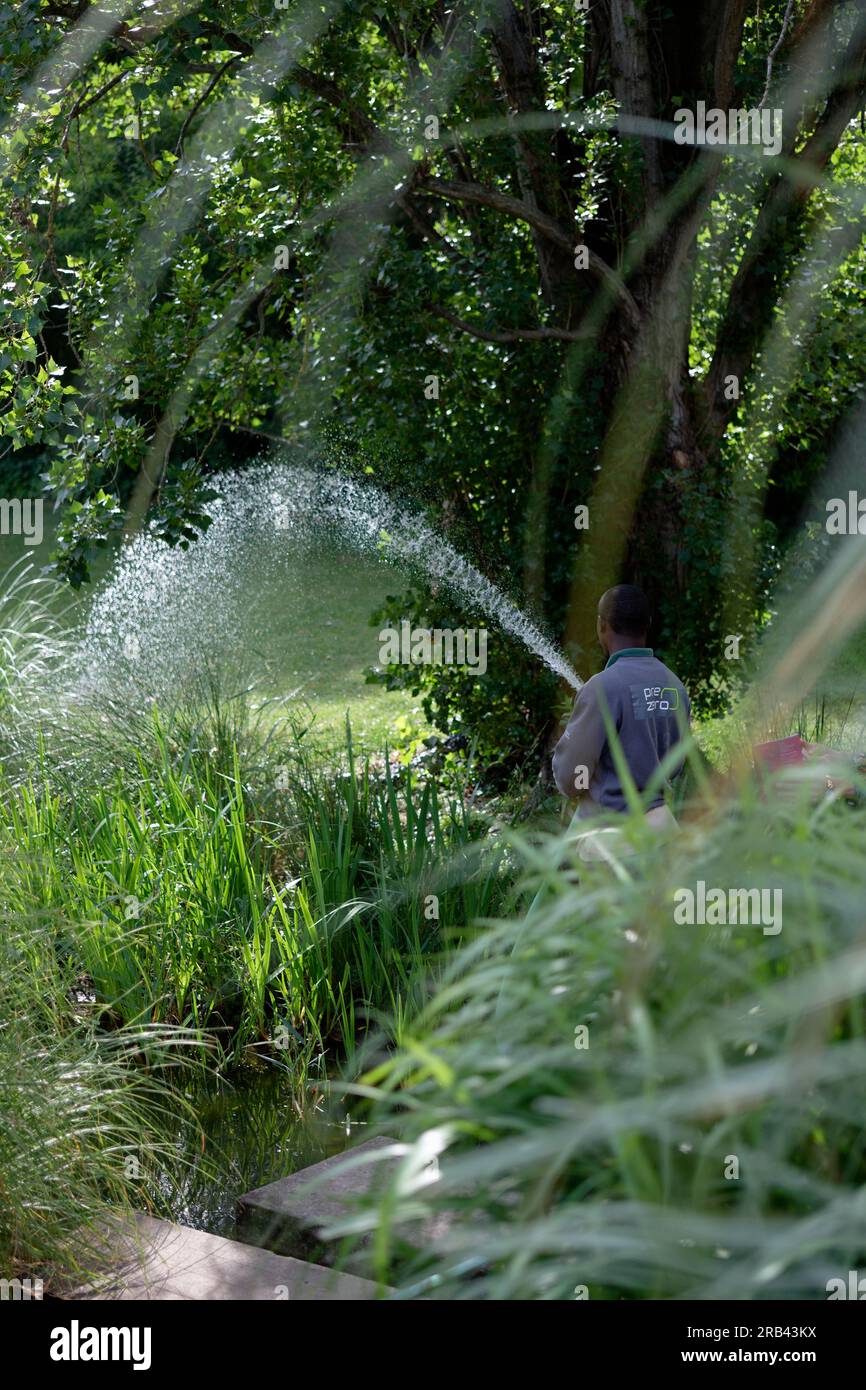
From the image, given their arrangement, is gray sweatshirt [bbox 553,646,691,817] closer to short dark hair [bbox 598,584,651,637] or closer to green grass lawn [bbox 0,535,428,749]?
short dark hair [bbox 598,584,651,637]

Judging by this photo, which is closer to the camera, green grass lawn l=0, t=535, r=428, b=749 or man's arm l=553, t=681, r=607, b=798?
man's arm l=553, t=681, r=607, b=798

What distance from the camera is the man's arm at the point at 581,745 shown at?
454 cm

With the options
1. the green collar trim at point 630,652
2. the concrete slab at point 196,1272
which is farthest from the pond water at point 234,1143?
the green collar trim at point 630,652

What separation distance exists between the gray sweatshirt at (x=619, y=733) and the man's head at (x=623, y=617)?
130 millimetres

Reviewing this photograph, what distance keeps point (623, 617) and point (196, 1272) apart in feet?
8.01

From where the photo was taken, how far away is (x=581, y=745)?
4.56 m

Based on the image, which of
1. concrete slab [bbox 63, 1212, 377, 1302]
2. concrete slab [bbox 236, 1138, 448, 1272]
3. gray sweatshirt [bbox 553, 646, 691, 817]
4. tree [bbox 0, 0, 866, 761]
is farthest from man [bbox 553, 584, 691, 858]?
tree [bbox 0, 0, 866, 761]

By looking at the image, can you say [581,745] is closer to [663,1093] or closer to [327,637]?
[663,1093]

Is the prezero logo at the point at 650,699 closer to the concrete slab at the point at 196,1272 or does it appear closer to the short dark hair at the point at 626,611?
the short dark hair at the point at 626,611

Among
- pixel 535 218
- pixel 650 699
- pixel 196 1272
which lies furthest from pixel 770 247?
pixel 196 1272

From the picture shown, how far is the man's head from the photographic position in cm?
479
